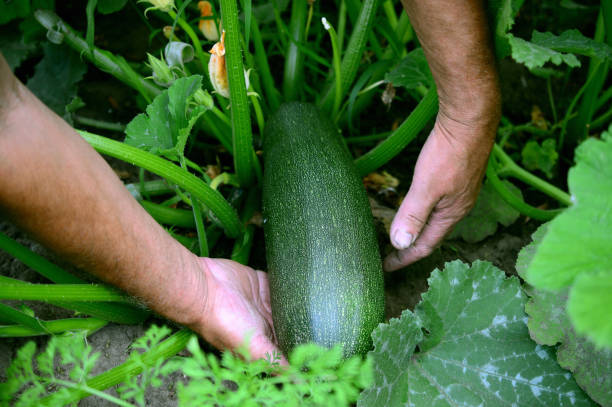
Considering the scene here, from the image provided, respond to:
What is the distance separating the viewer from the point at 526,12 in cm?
261

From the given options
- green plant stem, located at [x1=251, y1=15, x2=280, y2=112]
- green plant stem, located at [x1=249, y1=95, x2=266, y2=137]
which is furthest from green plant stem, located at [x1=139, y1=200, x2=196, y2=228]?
green plant stem, located at [x1=251, y1=15, x2=280, y2=112]

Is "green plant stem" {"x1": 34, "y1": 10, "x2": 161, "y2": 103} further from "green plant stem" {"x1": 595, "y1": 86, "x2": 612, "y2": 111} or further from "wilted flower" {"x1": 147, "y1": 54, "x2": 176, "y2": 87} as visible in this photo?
"green plant stem" {"x1": 595, "y1": 86, "x2": 612, "y2": 111}

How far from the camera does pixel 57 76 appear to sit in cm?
221

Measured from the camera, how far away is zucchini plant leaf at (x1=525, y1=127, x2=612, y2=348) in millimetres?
776

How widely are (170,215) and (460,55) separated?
1.10 metres

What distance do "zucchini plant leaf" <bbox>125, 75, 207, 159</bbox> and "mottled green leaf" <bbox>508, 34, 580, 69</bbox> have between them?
2.58ft

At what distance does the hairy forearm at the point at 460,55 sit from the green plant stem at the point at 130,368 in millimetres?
975

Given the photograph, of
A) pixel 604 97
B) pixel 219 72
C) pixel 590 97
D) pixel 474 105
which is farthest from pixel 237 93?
pixel 604 97

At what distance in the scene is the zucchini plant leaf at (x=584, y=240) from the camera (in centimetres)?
78

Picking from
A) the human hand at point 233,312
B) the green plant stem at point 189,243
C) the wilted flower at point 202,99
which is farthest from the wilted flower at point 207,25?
the human hand at point 233,312

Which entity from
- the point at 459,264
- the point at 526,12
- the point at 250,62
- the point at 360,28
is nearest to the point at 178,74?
the point at 250,62

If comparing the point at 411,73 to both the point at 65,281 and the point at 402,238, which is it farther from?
the point at 65,281

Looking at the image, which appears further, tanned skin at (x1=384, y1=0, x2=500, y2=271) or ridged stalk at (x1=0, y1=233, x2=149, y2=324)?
ridged stalk at (x1=0, y1=233, x2=149, y2=324)

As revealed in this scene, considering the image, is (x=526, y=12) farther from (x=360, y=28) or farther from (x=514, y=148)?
(x=360, y=28)
